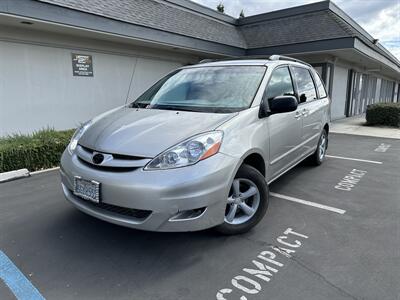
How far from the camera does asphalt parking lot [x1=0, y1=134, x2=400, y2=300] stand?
2217mm

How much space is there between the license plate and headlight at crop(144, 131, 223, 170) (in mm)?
471

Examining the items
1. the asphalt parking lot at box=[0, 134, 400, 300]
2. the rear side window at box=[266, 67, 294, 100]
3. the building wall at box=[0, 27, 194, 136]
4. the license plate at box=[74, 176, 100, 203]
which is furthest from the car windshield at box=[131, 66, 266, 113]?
the building wall at box=[0, 27, 194, 136]

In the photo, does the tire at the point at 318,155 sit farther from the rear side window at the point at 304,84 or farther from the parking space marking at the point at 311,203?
the parking space marking at the point at 311,203

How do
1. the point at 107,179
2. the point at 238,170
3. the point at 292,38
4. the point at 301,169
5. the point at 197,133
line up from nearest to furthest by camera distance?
the point at 107,179 → the point at 197,133 → the point at 238,170 → the point at 301,169 → the point at 292,38

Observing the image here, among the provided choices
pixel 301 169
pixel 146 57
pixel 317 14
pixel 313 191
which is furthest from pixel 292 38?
pixel 313 191

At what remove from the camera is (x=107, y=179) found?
240 centimetres

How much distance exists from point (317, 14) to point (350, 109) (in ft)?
19.5

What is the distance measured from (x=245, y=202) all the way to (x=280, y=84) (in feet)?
5.42

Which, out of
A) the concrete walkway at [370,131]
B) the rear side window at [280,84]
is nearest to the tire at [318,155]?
the rear side window at [280,84]

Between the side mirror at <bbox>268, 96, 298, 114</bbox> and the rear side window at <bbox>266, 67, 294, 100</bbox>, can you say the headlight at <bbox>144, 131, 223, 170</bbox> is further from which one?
the rear side window at <bbox>266, 67, 294, 100</bbox>

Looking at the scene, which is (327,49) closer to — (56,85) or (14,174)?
(56,85)

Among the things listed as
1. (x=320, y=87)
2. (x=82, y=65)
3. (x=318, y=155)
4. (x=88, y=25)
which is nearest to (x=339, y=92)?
(x=320, y=87)

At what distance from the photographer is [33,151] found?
5.11 metres

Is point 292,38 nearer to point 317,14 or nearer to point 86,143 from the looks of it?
point 317,14
